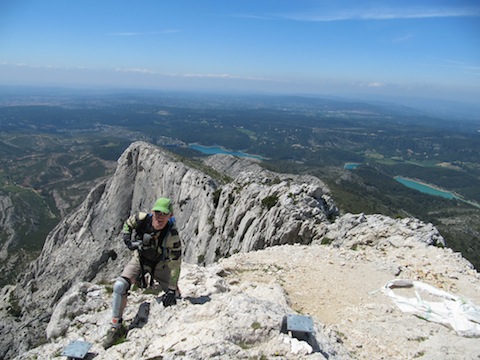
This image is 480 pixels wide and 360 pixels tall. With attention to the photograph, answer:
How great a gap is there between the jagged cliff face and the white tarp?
11867mm

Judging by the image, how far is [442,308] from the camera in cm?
1210

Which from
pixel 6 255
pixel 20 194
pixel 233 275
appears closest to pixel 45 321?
pixel 233 275

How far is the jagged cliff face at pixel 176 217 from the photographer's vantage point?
30.5m

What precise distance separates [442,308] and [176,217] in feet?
129

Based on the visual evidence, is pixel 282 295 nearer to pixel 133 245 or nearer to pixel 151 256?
pixel 151 256

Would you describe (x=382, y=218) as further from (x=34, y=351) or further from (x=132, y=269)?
(x=34, y=351)

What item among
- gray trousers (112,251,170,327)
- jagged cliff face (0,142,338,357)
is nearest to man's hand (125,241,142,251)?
gray trousers (112,251,170,327)

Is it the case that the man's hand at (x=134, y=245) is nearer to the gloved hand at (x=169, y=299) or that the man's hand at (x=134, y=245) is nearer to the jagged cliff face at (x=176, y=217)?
the gloved hand at (x=169, y=299)

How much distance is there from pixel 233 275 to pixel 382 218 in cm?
1447

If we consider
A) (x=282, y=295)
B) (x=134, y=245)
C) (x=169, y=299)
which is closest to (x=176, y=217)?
(x=282, y=295)

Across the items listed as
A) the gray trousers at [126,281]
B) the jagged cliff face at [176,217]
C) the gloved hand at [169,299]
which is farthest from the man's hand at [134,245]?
the jagged cliff face at [176,217]

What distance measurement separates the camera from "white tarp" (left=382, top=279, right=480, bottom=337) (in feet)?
36.1

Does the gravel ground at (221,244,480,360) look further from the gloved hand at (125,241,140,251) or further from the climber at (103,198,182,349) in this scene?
the gloved hand at (125,241,140,251)

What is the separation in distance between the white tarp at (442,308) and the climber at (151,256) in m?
8.63
